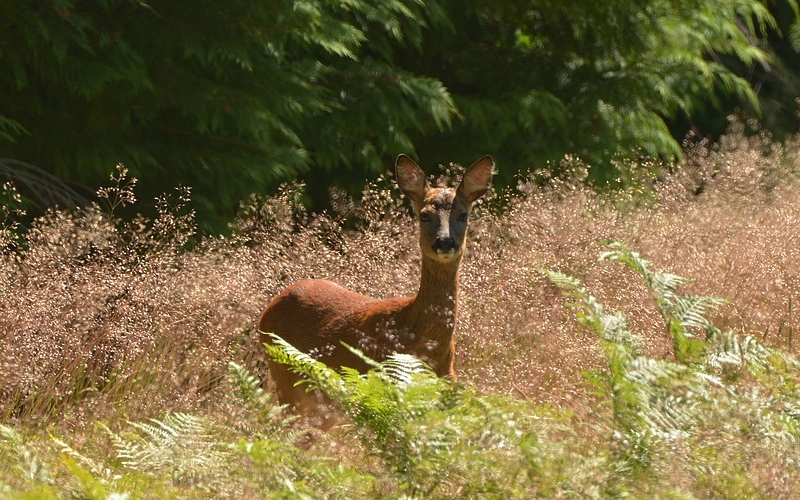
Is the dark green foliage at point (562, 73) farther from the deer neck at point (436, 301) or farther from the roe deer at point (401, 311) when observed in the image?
the deer neck at point (436, 301)

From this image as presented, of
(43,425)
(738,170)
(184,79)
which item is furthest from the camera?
(738,170)

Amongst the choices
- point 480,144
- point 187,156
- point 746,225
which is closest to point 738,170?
point 746,225

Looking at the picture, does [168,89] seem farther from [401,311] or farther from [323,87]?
[401,311]

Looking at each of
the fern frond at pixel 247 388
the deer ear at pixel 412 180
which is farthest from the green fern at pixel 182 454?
the deer ear at pixel 412 180

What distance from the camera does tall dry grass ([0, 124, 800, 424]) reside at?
161 inches

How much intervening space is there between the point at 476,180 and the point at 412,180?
0.32 metres

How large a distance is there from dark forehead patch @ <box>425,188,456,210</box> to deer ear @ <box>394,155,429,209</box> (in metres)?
0.10

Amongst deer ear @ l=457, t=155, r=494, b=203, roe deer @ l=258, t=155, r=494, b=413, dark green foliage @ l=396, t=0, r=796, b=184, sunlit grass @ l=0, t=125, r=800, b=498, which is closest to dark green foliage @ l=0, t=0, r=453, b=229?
sunlit grass @ l=0, t=125, r=800, b=498

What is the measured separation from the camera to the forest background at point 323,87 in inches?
244

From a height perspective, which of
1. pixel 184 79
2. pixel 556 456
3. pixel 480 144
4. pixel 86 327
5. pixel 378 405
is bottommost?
pixel 556 456

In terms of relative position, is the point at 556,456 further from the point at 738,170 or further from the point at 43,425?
the point at 738,170

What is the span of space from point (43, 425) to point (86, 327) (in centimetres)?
41

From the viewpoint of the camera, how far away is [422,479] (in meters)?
2.43

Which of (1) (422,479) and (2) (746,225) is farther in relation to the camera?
(2) (746,225)
